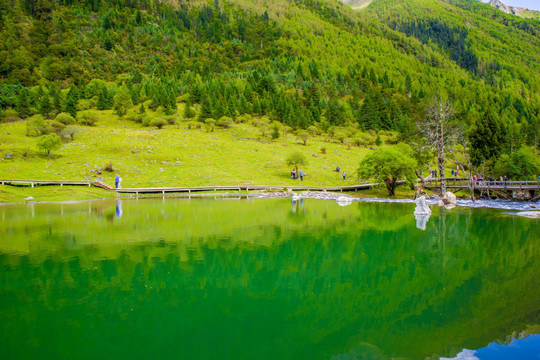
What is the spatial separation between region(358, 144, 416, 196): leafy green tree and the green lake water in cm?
2464

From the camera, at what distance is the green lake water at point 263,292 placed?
7.71 metres

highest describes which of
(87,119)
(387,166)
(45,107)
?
(45,107)

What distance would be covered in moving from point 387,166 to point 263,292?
38873 mm

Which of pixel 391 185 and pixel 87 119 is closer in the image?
pixel 391 185

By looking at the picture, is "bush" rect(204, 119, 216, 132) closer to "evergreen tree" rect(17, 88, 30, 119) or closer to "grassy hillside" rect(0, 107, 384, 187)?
"grassy hillside" rect(0, 107, 384, 187)

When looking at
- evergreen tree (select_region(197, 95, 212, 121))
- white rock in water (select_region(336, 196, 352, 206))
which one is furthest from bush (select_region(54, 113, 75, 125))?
white rock in water (select_region(336, 196, 352, 206))

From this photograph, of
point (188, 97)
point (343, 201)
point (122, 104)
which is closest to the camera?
point (343, 201)

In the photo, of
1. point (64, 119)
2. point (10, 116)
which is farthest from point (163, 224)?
point (10, 116)

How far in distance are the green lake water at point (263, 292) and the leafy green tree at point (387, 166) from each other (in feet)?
80.8

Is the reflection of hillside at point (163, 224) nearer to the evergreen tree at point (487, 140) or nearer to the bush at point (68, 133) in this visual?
the evergreen tree at point (487, 140)

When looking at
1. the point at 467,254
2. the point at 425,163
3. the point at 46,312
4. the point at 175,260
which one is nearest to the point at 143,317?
the point at 46,312

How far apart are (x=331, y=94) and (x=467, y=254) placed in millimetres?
129418

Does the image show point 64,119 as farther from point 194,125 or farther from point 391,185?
point 391,185

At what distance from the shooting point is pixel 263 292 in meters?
11.0
